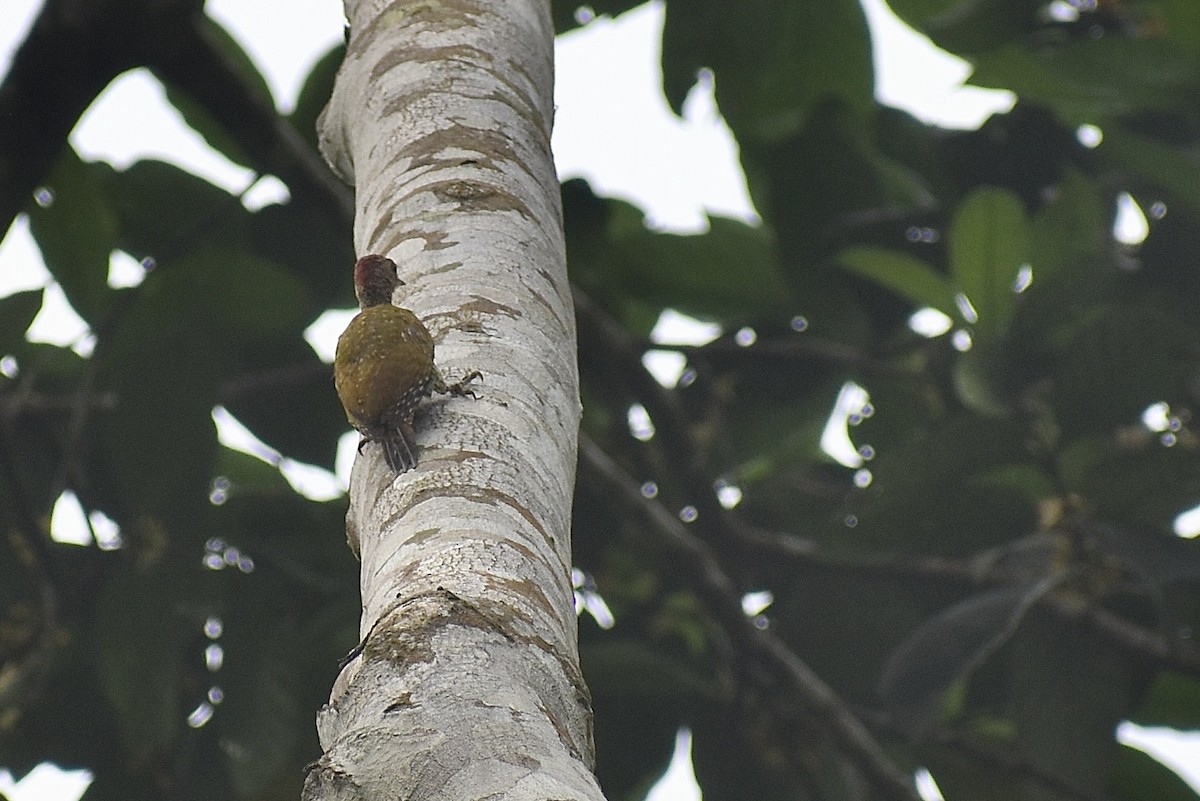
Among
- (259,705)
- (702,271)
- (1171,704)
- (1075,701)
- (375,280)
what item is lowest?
(1171,704)

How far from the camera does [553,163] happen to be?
1.57 m

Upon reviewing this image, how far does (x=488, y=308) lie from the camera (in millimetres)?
1227

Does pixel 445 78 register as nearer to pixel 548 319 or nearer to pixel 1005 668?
pixel 548 319

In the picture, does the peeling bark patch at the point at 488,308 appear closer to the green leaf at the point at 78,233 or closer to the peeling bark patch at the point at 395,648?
the peeling bark patch at the point at 395,648

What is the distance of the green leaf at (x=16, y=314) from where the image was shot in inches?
117

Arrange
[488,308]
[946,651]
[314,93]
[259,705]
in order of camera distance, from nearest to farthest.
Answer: [488,308] → [946,651] → [259,705] → [314,93]

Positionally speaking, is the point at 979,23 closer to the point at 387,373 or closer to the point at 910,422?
the point at 910,422


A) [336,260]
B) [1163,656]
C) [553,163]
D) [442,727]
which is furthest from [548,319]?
[336,260]

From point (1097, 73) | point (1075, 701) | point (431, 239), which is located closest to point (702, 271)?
point (1097, 73)

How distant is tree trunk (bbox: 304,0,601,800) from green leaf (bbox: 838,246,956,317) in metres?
1.29

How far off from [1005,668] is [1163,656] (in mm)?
509

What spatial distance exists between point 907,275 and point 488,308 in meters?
1.85

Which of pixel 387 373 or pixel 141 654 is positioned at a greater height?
pixel 387 373

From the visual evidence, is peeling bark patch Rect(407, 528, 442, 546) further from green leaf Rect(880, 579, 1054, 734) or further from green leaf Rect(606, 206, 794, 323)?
green leaf Rect(606, 206, 794, 323)
